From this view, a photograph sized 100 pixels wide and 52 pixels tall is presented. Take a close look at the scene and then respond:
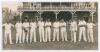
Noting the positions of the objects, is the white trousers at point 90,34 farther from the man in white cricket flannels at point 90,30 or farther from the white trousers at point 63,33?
the white trousers at point 63,33

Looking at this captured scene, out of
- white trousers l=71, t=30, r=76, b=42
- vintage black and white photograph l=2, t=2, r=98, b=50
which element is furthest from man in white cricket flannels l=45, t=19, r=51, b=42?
white trousers l=71, t=30, r=76, b=42

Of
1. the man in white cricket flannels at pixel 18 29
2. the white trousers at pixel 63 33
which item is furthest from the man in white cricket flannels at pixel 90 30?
the man in white cricket flannels at pixel 18 29

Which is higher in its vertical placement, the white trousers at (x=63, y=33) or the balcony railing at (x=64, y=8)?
the balcony railing at (x=64, y=8)

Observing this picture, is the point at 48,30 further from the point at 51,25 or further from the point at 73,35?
the point at 73,35

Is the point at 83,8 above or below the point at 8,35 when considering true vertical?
above

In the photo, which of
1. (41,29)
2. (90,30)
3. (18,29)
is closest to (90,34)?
(90,30)

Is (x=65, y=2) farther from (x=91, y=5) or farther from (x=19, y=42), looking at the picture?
(x=19, y=42)

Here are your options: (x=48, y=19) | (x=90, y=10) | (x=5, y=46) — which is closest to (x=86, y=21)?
(x=90, y=10)

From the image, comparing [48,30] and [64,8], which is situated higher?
[64,8]
